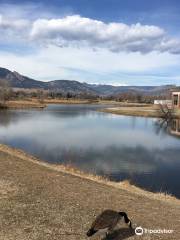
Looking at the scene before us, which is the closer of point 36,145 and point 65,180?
point 65,180

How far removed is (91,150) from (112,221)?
2819 centimetres

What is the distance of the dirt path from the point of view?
1066 cm

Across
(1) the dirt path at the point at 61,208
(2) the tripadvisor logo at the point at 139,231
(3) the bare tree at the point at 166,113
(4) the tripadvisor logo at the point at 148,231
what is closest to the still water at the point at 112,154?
(1) the dirt path at the point at 61,208

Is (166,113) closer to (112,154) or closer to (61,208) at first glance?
(112,154)

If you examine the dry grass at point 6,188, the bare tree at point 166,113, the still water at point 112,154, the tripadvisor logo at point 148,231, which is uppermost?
the dry grass at point 6,188

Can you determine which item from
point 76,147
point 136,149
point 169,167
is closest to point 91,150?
point 76,147

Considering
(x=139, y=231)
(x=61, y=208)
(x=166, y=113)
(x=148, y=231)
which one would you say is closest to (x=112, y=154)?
(x=61, y=208)

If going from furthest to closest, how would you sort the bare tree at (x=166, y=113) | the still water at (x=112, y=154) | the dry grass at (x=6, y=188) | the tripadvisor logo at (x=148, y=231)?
the bare tree at (x=166, y=113), the still water at (x=112, y=154), the dry grass at (x=6, y=188), the tripadvisor logo at (x=148, y=231)

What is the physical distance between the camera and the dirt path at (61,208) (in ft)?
35.0

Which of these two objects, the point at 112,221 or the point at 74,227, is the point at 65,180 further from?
the point at 112,221

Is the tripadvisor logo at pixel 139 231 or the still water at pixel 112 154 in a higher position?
the tripadvisor logo at pixel 139 231

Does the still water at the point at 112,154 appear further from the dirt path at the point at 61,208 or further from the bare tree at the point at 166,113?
the bare tree at the point at 166,113

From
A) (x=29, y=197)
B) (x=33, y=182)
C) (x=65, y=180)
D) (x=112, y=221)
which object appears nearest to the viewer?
(x=112, y=221)

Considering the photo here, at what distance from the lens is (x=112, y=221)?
9.91 metres
